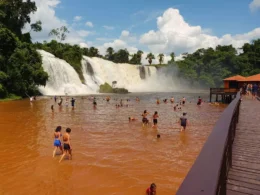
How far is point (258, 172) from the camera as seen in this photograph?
4.70m

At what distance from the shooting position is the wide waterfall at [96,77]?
45.5 meters

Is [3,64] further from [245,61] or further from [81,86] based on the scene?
[245,61]

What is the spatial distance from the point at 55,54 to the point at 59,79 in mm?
13400

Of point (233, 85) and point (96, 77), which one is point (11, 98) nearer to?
point (96, 77)

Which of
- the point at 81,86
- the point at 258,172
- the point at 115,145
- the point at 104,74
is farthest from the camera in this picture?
the point at 104,74

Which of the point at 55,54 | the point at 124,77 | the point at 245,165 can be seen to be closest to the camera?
the point at 245,165

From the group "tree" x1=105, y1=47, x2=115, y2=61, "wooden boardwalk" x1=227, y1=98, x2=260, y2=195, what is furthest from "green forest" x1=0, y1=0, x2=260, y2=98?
"wooden boardwalk" x1=227, y1=98, x2=260, y2=195

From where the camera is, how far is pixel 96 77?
57.3m

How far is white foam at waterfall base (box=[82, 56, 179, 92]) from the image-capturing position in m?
56.3

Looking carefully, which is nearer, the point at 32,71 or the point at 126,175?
the point at 126,175

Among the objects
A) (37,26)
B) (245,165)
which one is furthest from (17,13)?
(245,165)

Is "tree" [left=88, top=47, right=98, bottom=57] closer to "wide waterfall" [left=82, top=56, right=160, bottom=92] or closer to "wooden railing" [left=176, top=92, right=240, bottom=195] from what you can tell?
"wide waterfall" [left=82, top=56, right=160, bottom=92]

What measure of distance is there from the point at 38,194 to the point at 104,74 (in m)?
53.6

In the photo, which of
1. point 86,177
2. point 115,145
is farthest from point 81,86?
point 86,177
